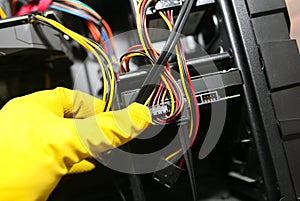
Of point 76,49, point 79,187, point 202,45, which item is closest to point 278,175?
point 202,45

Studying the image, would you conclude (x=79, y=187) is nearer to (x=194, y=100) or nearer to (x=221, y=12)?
(x=194, y=100)

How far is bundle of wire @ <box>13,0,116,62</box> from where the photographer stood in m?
0.86

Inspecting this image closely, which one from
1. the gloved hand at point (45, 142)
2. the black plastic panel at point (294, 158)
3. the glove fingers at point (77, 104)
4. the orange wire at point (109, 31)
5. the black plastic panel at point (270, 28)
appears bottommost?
the black plastic panel at point (294, 158)

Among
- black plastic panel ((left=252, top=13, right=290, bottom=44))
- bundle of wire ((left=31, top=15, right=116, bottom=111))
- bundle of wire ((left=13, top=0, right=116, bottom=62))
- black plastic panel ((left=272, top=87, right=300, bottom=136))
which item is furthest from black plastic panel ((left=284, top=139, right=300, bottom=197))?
bundle of wire ((left=13, top=0, right=116, bottom=62))

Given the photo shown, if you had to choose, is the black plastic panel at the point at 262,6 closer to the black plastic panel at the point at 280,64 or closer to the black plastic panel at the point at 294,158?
the black plastic panel at the point at 280,64

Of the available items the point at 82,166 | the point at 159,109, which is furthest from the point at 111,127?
the point at 82,166

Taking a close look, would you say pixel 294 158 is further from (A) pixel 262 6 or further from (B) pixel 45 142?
(B) pixel 45 142

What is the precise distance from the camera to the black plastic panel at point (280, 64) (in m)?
0.63

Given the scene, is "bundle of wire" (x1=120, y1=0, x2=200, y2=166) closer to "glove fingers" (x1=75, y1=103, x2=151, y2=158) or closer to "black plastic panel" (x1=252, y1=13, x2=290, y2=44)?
"glove fingers" (x1=75, y1=103, x2=151, y2=158)

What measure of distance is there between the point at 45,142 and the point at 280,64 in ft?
1.67

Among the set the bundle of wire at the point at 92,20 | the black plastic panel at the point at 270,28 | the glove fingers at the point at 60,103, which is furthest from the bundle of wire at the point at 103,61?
the black plastic panel at the point at 270,28

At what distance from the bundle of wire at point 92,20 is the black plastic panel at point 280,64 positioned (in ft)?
1.50

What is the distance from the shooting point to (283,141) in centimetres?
62

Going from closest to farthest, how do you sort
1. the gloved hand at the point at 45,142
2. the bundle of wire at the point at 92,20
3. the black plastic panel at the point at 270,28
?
the gloved hand at the point at 45,142, the black plastic panel at the point at 270,28, the bundle of wire at the point at 92,20
